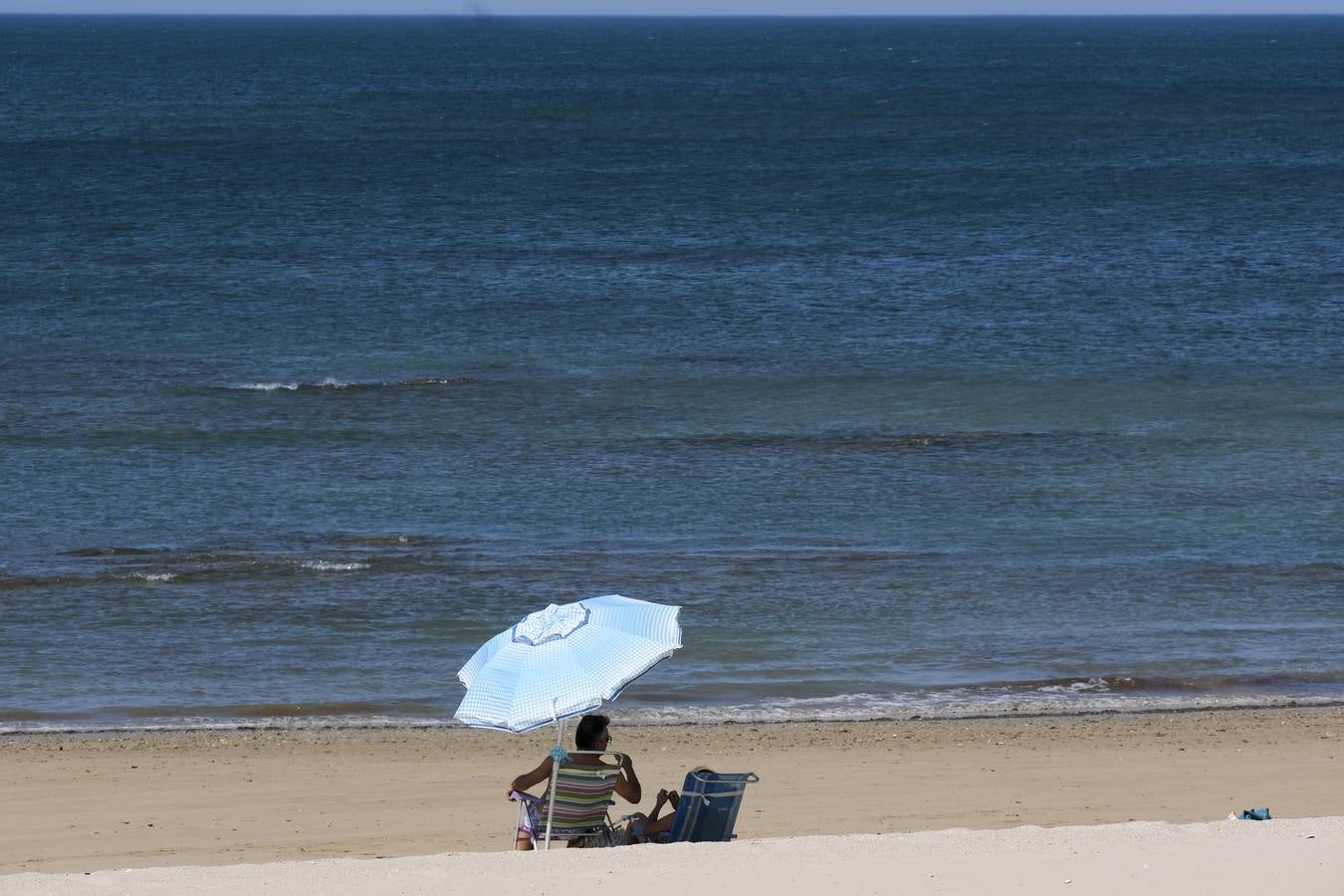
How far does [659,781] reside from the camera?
440 inches

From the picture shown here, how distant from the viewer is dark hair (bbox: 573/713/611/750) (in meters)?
8.43

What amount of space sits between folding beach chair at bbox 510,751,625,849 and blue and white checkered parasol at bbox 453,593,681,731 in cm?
66

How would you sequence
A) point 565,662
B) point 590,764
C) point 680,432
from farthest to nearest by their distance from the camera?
point 680,432 < point 590,764 < point 565,662

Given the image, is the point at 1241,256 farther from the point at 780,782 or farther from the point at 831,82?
the point at 831,82

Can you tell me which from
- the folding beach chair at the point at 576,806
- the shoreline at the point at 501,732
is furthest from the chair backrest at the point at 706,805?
the shoreline at the point at 501,732

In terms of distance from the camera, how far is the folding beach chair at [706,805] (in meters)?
8.42

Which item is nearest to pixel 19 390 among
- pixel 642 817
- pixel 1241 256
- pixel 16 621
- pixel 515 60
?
pixel 16 621

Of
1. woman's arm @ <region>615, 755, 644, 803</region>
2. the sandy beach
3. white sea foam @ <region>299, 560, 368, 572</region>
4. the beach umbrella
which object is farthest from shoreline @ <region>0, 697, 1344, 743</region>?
the beach umbrella

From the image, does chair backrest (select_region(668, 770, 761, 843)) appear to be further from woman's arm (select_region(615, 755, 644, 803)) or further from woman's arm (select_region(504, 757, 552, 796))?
woman's arm (select_region(504, 757, 552, 796))

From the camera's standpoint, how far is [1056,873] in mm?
7551

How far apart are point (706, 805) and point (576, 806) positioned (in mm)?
662

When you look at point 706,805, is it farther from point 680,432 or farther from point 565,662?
point 680,432

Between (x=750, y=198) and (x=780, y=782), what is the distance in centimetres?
3919

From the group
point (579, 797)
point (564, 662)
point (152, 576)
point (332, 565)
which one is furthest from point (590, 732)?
point (152, 576)
